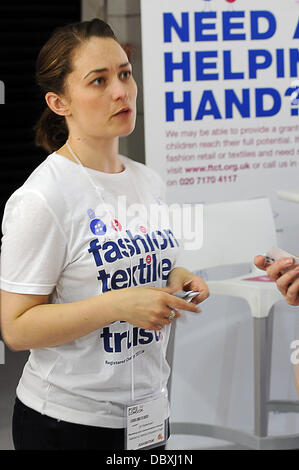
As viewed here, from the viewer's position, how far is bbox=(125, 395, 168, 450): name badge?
1.24m

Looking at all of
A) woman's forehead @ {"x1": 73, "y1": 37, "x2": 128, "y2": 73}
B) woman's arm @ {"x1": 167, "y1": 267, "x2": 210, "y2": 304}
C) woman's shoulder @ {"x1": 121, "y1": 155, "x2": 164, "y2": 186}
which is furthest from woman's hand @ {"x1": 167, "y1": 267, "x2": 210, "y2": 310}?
woman's forehead @ {"x1": 73, "y1": 37, "x2": 128, "y2": 73}

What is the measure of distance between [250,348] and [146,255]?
0.68m

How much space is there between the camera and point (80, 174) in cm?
119

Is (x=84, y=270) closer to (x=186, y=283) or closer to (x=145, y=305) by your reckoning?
(x=145, y=305)

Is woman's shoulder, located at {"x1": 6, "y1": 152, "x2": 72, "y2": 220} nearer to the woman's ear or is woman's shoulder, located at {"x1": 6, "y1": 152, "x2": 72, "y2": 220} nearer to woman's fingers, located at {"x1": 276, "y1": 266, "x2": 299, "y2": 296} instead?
the woman's ear

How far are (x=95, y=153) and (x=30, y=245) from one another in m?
0.24

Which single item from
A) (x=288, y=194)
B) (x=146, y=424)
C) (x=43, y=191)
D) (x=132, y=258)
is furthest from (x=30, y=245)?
(x=288, y=194)

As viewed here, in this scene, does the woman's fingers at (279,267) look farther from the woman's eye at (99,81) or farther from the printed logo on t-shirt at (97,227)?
the woman's eye at (99,81)

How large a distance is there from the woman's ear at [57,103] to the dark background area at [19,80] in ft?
0.37

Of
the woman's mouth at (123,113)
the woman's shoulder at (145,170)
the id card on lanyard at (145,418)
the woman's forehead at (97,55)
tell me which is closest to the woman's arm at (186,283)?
the id card on lanyard at (145,418)

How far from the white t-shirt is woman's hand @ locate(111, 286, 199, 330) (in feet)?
0.24

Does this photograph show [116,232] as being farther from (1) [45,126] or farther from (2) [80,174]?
(1) [45,126]

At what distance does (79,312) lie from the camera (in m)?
1.13
